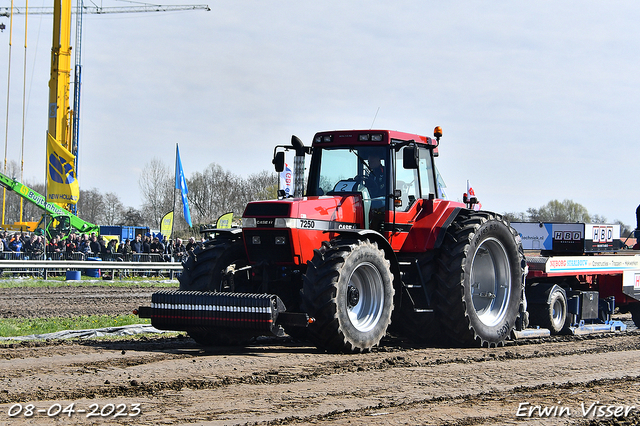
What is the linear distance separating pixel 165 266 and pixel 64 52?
1469cm

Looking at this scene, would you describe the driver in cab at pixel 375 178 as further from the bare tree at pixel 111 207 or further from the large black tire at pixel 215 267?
the bare tree at pixel 111 207

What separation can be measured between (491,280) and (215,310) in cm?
450

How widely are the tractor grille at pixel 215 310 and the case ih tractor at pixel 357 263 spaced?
0.04 ft

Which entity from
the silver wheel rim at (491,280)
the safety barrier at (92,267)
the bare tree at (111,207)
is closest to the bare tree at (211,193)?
the bare tree at (111,207)

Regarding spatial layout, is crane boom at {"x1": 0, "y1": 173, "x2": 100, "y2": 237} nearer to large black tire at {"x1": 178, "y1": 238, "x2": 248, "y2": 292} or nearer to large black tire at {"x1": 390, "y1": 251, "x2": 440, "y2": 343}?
large black tire at {"x1": 178, "y1": 238, "x2": 248, "y2": 292}

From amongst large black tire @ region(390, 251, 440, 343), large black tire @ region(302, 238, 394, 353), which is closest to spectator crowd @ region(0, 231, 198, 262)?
large black tire @ region(390, 251, 440, 343)

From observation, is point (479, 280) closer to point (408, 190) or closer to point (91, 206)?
point (408, 190)

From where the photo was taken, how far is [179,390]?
20.6 ft

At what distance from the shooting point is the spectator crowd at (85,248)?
1001 inches

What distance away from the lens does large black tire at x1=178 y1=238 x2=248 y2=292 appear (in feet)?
30.4

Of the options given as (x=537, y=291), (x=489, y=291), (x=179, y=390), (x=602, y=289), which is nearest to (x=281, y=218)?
(x=179, y=390)

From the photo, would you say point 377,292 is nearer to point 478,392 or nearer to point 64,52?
point 478,392

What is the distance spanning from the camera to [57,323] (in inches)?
483

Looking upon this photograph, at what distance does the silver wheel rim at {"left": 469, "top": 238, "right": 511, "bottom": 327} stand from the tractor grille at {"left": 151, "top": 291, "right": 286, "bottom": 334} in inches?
145
